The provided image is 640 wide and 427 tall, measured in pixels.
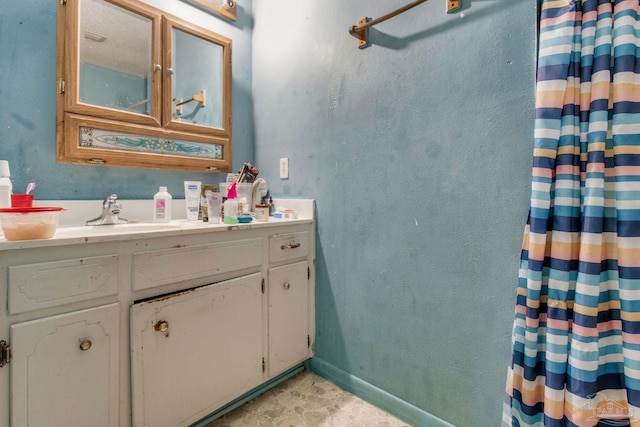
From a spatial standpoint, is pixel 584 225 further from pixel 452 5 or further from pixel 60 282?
pixel 60 282

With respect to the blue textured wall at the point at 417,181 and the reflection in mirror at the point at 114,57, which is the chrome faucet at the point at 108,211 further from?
the blue textured wall at the point at 417,181

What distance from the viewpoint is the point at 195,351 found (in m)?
1.08

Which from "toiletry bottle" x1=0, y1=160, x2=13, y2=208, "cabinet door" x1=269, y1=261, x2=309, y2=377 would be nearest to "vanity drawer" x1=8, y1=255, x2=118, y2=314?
"toiletry bottle" x1=0, y1=160, x2=13, y2=208

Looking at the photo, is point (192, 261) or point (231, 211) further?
point (231, 211)

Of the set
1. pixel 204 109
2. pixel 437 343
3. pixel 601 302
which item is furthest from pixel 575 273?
pixel 204 109

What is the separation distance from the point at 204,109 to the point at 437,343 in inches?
61.8

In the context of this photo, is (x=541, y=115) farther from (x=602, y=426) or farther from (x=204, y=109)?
(x=204, y=109)

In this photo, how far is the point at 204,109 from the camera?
161 centimetres

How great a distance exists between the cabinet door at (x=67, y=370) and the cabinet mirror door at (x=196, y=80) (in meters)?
0.96

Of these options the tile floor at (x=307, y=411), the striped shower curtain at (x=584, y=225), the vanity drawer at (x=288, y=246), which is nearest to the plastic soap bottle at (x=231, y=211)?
the vanity drawer at (x=288, y=246)

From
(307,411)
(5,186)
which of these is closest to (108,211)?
(5,186)

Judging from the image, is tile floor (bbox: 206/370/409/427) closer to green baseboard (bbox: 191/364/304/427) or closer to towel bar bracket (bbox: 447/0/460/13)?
green baseboard (bbox: 191/364/304/427)

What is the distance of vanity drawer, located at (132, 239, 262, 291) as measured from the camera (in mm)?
958

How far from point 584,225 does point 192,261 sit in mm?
1182
